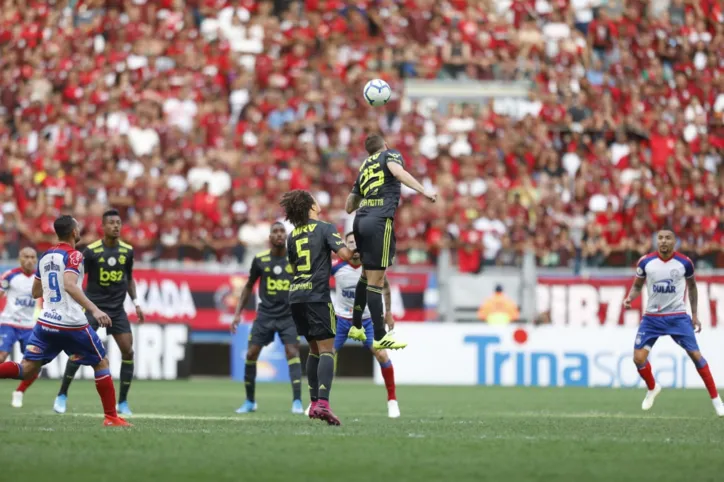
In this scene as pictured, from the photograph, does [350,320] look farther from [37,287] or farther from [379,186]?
[37,287]

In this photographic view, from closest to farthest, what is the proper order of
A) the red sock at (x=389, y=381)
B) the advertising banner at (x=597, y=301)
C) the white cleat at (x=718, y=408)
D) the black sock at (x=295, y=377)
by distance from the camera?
the red sock at (x=389, y=381) < the white cleat at (x=718, y=408) < the black sock at (x=295, y=377) < the advertising banner at (x=597, y=301)

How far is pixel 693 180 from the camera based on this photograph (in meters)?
27.1

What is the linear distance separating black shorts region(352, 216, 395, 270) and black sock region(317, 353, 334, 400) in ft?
3.64

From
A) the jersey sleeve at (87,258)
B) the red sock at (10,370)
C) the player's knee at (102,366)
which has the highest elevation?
the jersey sleeve at (87,258)

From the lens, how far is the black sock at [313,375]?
41.7 feet

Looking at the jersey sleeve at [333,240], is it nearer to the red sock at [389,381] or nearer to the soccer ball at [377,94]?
the soccer ball at [377,94]

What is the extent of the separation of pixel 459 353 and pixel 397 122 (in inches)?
237

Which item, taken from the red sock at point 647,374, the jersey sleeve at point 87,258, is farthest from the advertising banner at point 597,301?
the jersey sleeve at point 87,258

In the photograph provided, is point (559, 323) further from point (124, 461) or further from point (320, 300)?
point (124, 461)

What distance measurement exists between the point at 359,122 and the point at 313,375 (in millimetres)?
15627

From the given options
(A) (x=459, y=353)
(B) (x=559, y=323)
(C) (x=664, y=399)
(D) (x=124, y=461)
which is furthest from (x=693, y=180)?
(D) (x=124, y=461)

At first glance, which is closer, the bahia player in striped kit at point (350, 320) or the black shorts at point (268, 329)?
the bahia player in striped kit at point (350, 320)

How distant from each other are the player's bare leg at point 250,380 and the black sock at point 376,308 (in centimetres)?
345

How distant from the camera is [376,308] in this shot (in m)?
12.8
